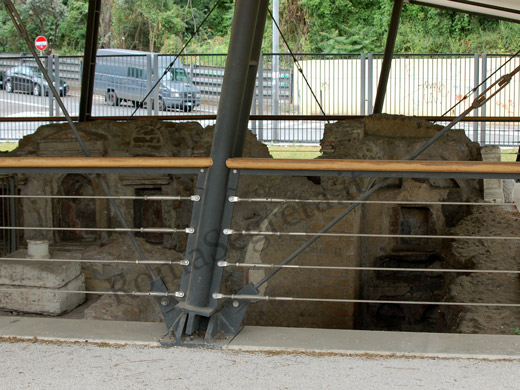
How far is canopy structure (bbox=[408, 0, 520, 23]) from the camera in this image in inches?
340

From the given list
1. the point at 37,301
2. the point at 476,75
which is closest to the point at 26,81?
the point at 476,75

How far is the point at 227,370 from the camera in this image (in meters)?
2.86

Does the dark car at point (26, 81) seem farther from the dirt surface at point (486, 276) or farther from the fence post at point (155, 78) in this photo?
the dirt surface at point (486, 276)

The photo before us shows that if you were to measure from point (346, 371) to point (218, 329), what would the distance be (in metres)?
0.70

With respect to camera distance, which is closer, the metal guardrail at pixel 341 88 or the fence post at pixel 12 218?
the fence post at pixel 12 218

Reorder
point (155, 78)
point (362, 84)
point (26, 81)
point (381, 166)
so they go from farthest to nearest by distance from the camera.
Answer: point (26, 81)
point (362, 84)
point (155, 78)
point (381, 166)

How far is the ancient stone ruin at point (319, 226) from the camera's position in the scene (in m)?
7.80

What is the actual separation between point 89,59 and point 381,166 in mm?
8469

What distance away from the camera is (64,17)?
26.2 meters

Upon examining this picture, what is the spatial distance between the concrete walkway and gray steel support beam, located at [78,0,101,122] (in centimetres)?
744

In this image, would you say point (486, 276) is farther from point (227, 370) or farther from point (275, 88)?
point (275, 88)

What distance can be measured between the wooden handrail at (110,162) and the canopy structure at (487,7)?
6.20 metres

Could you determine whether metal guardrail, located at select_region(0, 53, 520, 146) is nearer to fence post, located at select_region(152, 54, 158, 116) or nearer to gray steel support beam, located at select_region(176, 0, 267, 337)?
fence post, located at select_region(152, 54, 158, 116)

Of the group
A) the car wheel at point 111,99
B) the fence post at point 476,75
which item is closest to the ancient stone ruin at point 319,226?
the fence post at point 476,75
